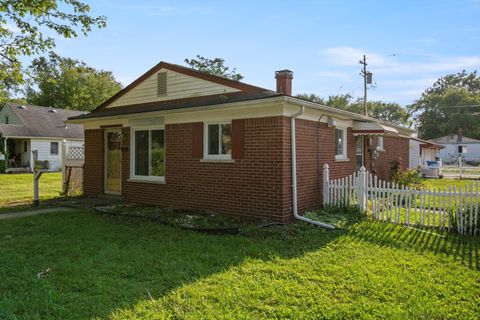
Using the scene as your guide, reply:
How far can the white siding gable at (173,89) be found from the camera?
33.9 feet

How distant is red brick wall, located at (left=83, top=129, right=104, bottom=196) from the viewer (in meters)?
12.9

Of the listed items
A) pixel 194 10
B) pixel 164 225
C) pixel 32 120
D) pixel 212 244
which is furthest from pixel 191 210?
pixel 32 120

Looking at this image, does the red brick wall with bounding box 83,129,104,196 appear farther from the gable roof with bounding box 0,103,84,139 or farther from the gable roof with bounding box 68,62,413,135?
the gable roof with bounding box 0,103,84,139

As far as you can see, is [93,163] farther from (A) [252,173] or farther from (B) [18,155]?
(B) [18,155]

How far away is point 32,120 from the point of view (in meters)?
30.8

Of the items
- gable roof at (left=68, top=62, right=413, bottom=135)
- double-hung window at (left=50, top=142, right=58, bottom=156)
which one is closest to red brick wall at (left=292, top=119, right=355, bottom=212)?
gable roof at (left=68, top=62, right=413, bottom=135)

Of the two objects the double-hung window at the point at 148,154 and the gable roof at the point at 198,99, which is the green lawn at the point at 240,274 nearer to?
the gable roof at the point at 198,99

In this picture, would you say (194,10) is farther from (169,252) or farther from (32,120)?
(32,120)

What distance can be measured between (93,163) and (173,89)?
446cm

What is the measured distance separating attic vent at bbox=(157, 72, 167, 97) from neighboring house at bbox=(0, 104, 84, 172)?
20.1m

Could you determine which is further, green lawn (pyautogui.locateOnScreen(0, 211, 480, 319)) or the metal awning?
the metal awning

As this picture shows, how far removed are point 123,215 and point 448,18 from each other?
1116 cm

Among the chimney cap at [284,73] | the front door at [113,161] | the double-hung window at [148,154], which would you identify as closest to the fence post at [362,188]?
the chimney cap at [284,73]

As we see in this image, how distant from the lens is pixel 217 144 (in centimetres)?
966
